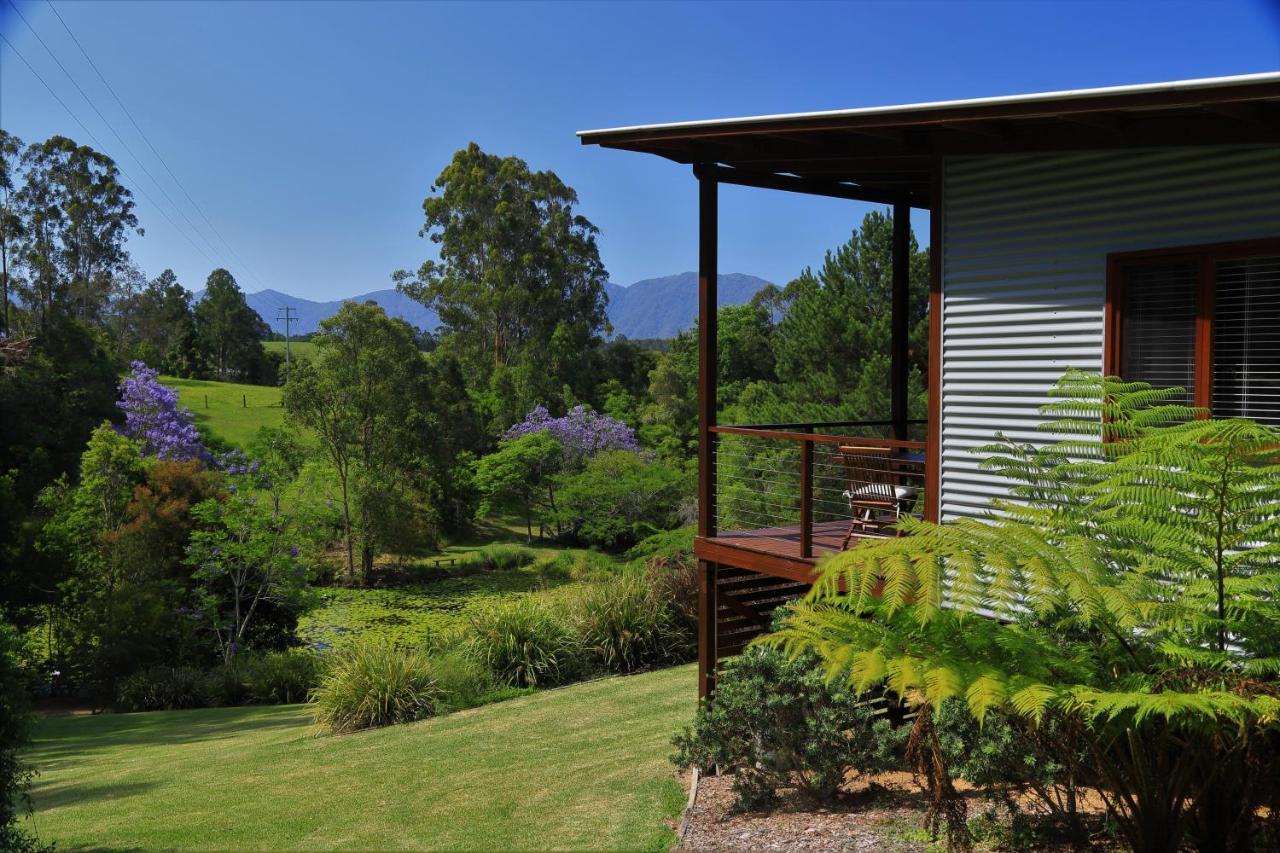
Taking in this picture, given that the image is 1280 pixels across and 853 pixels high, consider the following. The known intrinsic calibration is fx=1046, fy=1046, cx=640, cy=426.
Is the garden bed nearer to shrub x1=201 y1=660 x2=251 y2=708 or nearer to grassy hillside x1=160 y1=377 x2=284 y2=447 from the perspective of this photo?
shrub x1=201 y1=660 x2=251 y2=708

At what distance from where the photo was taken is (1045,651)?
4340 mm

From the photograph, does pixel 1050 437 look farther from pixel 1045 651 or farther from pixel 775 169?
pixel 775 169

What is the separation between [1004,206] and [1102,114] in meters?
1.06

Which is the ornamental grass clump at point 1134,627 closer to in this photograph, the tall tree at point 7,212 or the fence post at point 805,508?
the fence post at point 805,508

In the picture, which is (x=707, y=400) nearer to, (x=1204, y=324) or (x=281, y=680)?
(x=1204, y=324)

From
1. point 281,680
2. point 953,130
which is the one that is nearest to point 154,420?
point 281,680

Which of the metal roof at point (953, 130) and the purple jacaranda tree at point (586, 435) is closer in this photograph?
the metal roof at point (953, 130)

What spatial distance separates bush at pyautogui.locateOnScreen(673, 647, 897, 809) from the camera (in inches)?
243

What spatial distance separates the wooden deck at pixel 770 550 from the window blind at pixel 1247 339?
279cm

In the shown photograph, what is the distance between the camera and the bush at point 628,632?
46.4 feet

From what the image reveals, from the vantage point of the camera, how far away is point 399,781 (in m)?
9.02

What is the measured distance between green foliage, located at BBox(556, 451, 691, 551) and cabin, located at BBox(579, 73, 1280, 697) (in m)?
19.9

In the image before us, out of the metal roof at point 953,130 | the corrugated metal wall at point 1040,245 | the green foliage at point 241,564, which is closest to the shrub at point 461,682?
the green foliage at point 241,564

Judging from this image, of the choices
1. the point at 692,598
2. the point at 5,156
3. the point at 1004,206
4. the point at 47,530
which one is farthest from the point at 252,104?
the point at 1004,206
